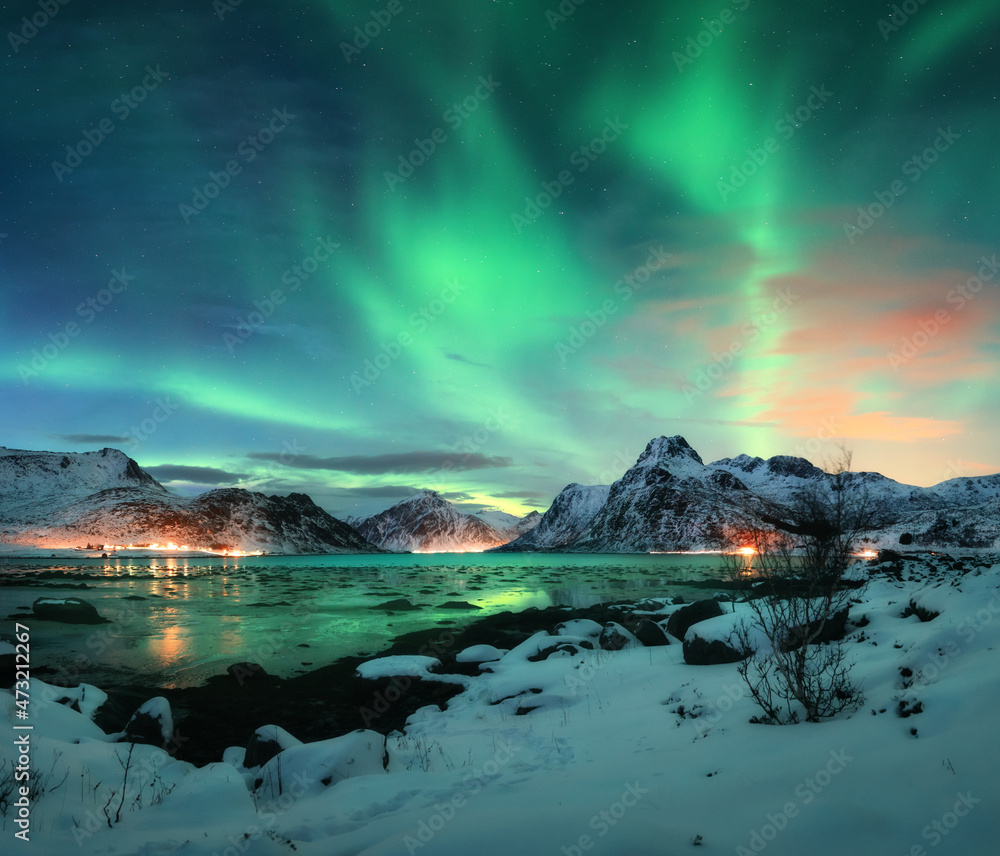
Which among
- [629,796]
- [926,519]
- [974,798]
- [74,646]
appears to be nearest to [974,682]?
[974,798]

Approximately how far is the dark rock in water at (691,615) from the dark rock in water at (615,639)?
6.14 ft

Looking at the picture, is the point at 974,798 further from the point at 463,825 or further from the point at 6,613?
the point at 6,613

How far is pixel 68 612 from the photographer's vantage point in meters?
25.8

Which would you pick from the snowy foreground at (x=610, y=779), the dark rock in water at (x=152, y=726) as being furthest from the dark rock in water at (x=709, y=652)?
the dark rock in water at (x=152, y=726)

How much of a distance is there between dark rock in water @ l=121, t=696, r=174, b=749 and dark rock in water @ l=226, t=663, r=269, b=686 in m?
5.27

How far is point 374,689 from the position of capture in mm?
14625

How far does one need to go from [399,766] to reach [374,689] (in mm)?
Result: 6597

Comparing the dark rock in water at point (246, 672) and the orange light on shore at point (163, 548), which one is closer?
the dark rock in water at point (246, 672)

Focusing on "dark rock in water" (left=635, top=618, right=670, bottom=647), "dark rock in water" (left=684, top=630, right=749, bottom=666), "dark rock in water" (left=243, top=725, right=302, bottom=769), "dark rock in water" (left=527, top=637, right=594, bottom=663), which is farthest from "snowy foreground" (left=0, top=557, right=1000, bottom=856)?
"dark rock in water" (left=635, top=618, right=670, bottom=647)

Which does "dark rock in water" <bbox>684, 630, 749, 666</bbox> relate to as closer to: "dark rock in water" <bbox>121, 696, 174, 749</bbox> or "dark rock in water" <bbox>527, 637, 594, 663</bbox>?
"dark rock in water" <bbox>527, 637, 594, 663</bbox>

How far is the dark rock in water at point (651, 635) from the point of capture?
16.5 m

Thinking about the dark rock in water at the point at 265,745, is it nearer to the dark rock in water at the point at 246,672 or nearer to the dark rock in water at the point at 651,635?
the dark rock in water at the point at 246,672

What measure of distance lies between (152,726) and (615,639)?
40.5ft

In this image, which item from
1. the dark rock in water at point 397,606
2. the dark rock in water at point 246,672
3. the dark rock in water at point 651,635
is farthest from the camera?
the dark rock in water at point 397,606
